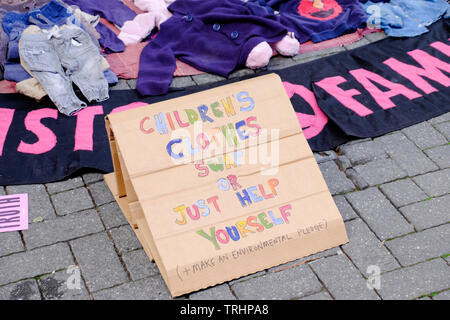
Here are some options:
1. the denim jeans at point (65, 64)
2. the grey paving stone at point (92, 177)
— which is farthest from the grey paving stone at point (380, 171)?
the denim jeans at point (65, 64)

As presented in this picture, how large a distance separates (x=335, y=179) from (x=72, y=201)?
156cm

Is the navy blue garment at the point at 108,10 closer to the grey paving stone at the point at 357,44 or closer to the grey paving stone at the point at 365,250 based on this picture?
the grey paving stone at the point at 357,44

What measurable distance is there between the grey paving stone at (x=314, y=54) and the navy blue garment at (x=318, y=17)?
0.49ft

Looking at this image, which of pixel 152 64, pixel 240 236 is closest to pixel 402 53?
pixel 152 64

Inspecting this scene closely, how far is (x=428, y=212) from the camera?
338 centimetres

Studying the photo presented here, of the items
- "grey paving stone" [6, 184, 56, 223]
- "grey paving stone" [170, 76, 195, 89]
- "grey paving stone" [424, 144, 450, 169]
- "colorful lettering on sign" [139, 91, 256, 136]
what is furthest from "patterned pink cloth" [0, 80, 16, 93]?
"grey paving stone" [424, 144, 450, 169]

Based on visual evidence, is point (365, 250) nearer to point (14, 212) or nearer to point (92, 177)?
point (92, 177)

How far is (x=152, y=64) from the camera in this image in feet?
14.7

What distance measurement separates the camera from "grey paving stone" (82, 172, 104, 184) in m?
3.56

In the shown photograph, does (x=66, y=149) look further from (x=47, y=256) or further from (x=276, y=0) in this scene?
(x=276, y=0)

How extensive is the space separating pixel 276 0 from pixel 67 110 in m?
2.15

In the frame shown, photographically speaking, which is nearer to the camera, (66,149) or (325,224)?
(325,224)

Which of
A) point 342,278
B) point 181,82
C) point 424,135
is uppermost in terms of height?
point 424,135

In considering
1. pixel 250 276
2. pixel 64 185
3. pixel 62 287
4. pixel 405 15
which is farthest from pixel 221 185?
pixel 405 15
